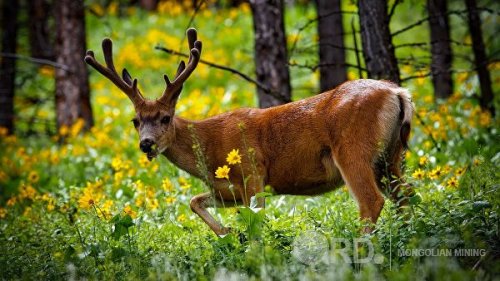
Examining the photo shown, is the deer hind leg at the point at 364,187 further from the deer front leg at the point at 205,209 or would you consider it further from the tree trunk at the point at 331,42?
the tree trunk at the point at 331,42

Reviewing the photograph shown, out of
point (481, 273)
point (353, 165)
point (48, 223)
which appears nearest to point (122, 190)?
point (48, 223)

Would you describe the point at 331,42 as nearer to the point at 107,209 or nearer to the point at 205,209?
the point at 205,209

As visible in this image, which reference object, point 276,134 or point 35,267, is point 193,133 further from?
point 35,267

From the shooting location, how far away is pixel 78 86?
14680 mm

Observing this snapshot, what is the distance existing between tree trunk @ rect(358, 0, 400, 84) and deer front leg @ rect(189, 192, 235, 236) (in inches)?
90.5

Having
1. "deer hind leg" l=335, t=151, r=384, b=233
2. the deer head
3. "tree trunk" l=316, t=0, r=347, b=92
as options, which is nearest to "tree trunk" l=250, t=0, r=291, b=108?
"tree trunk" l=316, t=0, r=347, b=92

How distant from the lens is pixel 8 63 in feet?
55.4

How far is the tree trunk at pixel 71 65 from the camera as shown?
47.4ft

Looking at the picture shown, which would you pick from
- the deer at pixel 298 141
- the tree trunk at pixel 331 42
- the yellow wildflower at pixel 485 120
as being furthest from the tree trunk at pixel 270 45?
the yellow wildflower at pixel 485 120

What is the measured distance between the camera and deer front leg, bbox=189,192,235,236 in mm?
7125

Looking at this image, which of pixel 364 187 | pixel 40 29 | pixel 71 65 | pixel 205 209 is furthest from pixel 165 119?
pixel 40 29

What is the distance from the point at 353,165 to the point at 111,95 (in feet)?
44.8

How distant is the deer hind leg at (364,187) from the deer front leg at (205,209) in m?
1.19

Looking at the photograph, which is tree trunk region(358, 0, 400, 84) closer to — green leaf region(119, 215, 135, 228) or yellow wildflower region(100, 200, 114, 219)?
yellow wildflower region(100, 200, 114, 219)
